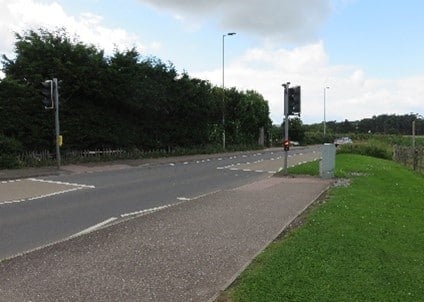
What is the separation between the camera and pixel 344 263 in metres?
6.96

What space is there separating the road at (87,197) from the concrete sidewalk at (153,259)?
1094 millimetres

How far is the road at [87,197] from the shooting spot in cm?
995

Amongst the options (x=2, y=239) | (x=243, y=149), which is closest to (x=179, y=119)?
(x=243, y=149)

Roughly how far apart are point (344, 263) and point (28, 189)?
12191mm

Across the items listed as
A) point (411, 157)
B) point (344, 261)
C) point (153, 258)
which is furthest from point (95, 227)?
point (411, 157)

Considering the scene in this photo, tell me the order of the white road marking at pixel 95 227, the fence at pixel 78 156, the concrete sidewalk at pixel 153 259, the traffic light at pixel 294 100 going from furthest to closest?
the fence at pixel 78 156 → the traffic light at pixel 294 100 → the white road marking at pixel 95 227 → the concrete sidewalk at pixel 153 259

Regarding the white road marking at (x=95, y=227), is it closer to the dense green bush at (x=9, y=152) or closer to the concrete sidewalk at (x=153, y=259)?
the concrete sidewalk at (x=153, y=259)

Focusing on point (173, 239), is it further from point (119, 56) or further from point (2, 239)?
point (119, 56)

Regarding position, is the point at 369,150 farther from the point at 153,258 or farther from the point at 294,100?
the point at 153,258

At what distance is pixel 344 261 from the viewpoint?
23.2ft

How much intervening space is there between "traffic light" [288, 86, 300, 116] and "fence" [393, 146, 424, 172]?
13.2m

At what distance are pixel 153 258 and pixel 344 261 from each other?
8.44 feet

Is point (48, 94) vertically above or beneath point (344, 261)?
above

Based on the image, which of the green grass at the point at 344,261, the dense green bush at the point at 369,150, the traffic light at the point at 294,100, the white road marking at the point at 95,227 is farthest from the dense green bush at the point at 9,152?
the dense green bush at the point at 369,150
